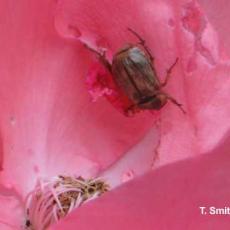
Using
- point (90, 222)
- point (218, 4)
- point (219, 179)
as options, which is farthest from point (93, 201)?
point (218, 4)

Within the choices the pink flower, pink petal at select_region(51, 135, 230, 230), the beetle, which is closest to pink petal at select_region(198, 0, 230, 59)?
the pink flower

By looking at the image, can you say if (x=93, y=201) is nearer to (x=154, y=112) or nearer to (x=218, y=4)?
(x=154, y=112)

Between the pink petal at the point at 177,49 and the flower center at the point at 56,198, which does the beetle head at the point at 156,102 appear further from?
the flower center at the point at 56,198

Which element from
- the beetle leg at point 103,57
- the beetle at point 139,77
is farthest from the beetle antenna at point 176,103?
the beetle leg at point 103,57

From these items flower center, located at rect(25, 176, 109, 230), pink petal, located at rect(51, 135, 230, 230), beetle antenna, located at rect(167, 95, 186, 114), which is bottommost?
pink petal, located at rect(51, 135, 230, 230)

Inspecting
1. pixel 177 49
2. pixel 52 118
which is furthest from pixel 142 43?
pixel 52 118

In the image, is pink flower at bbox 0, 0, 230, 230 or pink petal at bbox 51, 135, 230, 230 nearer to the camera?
pink petal at bbox 51, 135, 230, 230

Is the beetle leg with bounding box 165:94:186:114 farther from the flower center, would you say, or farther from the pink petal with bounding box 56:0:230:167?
the flower center
